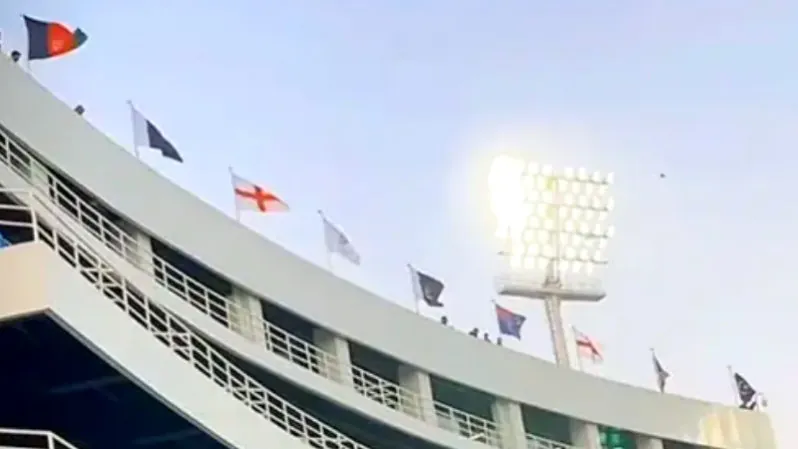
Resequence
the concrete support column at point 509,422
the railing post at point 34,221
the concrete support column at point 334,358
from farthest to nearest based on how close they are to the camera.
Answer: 1. the concrete support column at point 509,422
2. the concrete support column at point 334,358
3. the railing post at point 34,221

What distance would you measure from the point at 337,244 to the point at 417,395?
7.05ft

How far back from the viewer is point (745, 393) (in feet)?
67.9

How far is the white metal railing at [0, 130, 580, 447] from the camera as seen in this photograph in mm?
11570

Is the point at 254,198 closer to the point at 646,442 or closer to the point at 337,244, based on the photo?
the point at 337,244

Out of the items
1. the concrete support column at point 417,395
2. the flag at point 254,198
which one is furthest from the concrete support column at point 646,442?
the flag at point 254,198

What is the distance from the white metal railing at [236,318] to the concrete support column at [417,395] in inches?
0.5

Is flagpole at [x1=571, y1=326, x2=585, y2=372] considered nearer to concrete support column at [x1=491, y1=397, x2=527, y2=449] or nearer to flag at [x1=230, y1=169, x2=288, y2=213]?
concrete support column at [x1=491, y1=397, x2=527, y2=449]

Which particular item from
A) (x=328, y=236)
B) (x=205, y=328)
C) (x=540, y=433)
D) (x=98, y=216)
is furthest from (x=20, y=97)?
(x=540, y=433)

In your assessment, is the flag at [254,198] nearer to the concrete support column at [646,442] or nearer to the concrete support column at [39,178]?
the concrete support column at [39,178]

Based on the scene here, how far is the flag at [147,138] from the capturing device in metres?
12.9

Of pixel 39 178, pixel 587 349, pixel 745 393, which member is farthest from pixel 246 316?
pixel 745 393

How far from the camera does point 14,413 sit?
10.5m

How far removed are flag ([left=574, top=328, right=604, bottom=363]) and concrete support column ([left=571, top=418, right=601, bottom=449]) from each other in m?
2.55

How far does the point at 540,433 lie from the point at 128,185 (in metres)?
7.83
